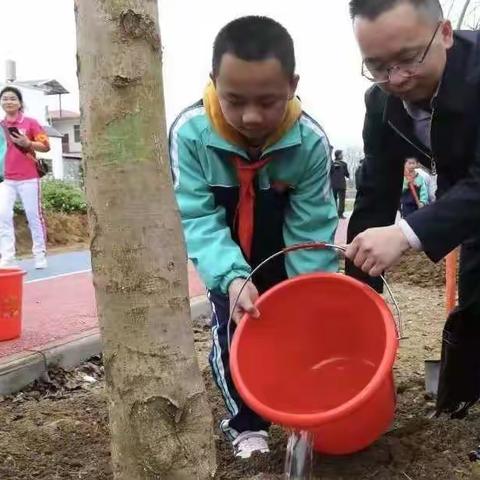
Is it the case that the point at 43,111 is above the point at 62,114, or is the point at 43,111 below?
above

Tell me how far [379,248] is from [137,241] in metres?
0.58

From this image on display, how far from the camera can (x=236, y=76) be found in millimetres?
1839

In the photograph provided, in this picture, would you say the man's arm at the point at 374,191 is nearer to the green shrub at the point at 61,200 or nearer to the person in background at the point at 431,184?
the person in background at the point at 431,184

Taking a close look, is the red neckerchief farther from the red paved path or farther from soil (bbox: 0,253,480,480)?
the red paved path

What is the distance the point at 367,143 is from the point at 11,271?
7.15 ft

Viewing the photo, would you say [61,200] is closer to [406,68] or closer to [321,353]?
[321,353]

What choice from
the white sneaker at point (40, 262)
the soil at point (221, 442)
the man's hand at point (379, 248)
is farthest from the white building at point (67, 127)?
the man's hand at point (379, 248)

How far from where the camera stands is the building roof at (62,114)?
5012 cm

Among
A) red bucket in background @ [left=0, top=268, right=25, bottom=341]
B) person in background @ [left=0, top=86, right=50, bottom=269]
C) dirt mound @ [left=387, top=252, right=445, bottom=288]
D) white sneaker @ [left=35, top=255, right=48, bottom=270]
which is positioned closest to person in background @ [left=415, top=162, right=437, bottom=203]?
dirt mound @ [left=387, top=252, right=445, bottom=288]

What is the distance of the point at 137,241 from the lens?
1453 millimetres

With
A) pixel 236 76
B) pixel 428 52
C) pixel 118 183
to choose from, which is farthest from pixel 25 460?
pixel 428 52

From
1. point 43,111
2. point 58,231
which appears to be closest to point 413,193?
point 58,231

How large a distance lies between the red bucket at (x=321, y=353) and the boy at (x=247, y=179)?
11 cm

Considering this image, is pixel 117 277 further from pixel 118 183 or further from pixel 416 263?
pixel 416 263
